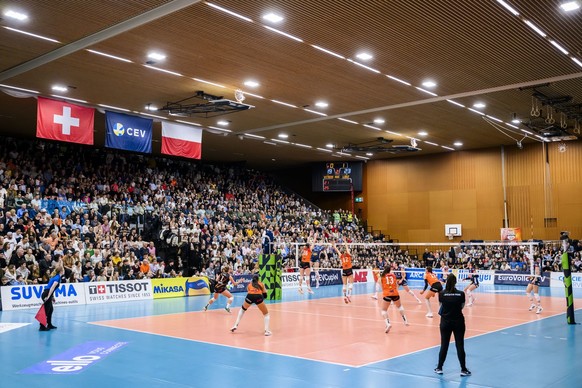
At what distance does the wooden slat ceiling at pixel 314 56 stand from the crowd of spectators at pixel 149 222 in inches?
159

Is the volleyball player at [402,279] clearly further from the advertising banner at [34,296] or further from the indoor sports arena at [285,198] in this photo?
the advertising banner at [34,296]

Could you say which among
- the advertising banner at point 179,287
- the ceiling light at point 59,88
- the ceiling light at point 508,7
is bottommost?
the advertising banner at point 179,287

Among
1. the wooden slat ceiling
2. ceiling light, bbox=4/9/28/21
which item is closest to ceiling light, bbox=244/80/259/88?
the wooden slat ceiling

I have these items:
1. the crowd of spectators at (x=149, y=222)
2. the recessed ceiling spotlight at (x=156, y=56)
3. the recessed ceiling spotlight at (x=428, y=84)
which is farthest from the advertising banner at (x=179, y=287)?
the recessed ceiling spotlight at (x=428, y=84)

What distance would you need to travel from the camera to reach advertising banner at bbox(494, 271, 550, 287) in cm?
3039

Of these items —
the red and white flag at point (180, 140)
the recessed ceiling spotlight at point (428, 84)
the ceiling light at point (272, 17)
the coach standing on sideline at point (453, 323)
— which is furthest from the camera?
the red and white flag at point (180, 140)

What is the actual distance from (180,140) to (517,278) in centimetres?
2013

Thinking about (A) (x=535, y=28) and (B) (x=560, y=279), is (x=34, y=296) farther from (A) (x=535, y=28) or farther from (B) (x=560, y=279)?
(B) (x=560, y=279)

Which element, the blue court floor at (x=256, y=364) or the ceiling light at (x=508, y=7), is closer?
the blue court floor at (x=256, y=364)

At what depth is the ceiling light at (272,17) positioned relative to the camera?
47.3 ft

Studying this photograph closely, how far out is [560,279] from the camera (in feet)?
98.8

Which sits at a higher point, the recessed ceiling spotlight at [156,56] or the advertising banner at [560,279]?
the recessed ceiling spotlight at [156,56]

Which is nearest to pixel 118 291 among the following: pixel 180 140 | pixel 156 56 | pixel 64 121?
pixel 64 121

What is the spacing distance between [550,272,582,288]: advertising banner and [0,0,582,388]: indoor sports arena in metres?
0.13
